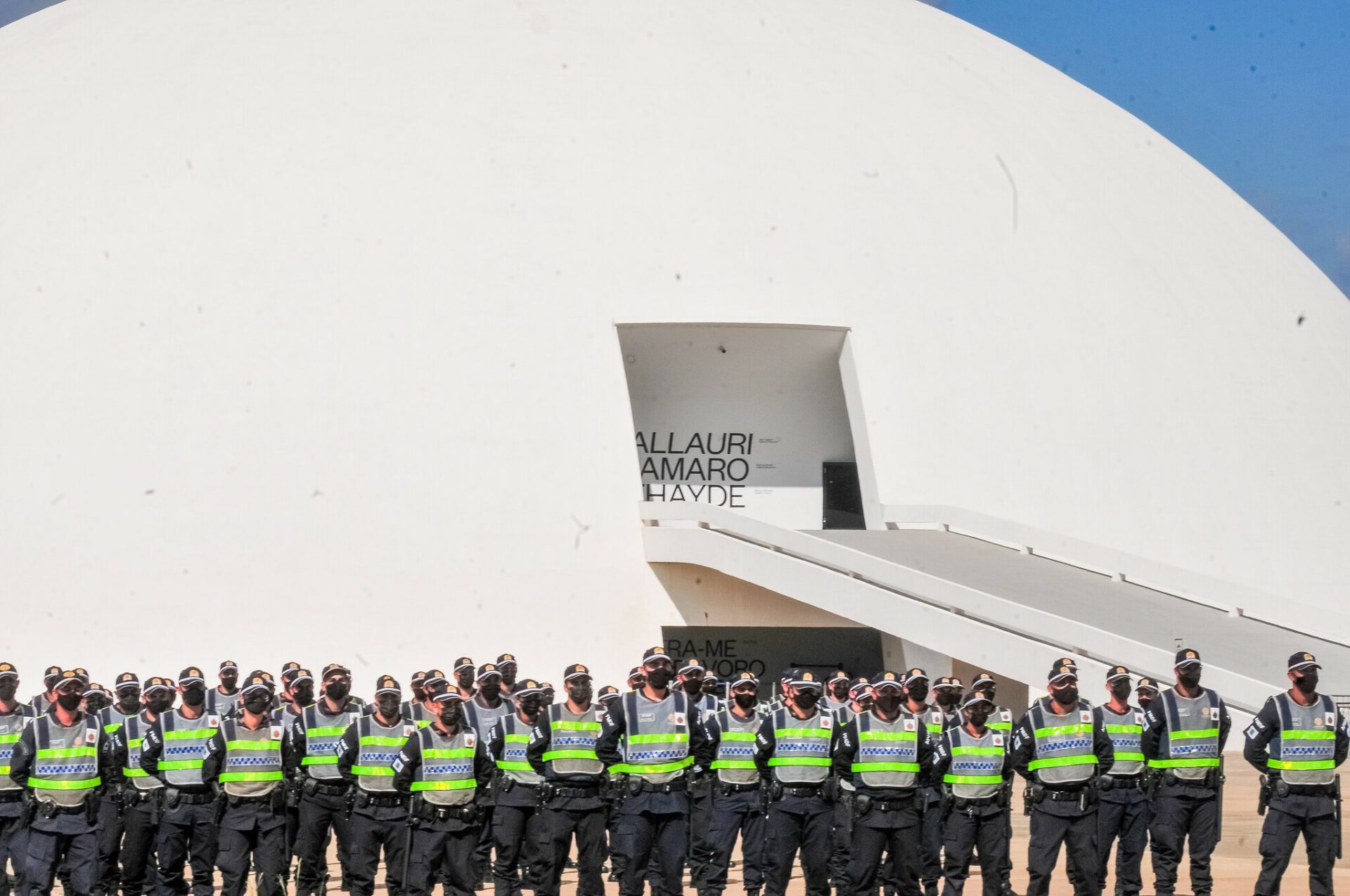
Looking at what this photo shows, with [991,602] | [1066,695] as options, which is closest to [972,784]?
[1066,695]

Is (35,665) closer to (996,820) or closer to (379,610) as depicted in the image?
(379,610)

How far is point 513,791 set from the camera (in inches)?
386

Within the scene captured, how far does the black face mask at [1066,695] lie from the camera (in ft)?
31.3

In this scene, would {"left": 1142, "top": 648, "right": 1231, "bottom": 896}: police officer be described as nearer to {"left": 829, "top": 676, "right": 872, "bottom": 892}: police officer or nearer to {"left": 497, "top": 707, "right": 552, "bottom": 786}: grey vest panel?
{"left": 829, "top": 676, "right": 872, "bottom": 892}: police officer

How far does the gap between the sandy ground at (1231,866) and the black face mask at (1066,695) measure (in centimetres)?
207

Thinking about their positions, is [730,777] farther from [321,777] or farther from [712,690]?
[321,777]

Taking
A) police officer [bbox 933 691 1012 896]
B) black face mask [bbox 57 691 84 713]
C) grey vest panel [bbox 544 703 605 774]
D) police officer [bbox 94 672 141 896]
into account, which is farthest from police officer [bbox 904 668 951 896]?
black face mask [bbox 57 691 84 713]

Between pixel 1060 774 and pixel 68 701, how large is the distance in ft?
21.3

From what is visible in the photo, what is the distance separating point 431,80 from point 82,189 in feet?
14.1

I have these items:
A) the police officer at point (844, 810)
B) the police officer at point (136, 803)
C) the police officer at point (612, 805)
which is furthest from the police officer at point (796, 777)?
the police officer at point (136, 803)

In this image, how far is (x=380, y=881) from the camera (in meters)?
12.4

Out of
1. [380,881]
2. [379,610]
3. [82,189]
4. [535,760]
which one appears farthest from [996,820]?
[82,189]

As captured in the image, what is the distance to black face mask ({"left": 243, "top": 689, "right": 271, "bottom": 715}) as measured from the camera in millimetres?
9570

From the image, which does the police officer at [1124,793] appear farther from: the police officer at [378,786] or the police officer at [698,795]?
the police officer at [378,786]
